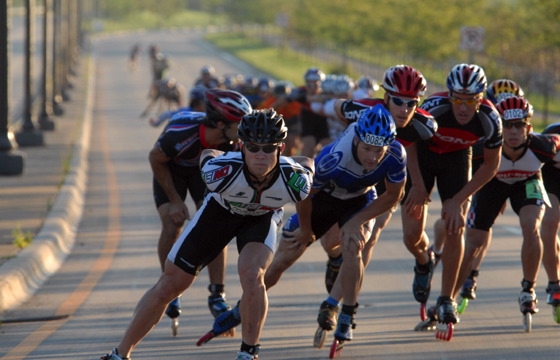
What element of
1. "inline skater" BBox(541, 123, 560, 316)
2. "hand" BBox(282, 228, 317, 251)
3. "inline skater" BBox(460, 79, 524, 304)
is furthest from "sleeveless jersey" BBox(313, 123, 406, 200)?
"inline skater" BBox(541, 123, 560, 316)

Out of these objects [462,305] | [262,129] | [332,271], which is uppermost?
[262,129]

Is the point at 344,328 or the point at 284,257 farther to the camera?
the point at 284,257

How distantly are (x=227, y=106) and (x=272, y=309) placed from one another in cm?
268

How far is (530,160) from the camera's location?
1045 centimetres

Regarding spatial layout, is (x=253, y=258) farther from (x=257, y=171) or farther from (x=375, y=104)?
(x=375, y=104)

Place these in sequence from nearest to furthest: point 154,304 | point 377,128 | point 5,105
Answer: point 154,304, point 377,128, point 5,105

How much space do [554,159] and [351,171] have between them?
260 cm

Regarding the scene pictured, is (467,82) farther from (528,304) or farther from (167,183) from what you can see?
(167,183)

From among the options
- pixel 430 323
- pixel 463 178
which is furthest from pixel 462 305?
pixel 463 178

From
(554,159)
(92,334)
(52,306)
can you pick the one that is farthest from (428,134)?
(52,306)

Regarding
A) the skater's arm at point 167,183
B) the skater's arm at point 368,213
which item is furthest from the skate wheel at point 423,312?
the skater's arm at point 167,183

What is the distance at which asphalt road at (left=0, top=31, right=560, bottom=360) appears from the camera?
929 cm

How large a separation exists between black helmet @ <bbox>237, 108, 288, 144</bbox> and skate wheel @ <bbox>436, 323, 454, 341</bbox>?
110 inches

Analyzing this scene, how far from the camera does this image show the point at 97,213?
19188 millimetres
